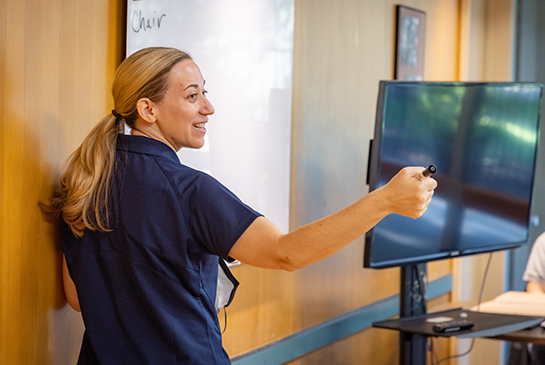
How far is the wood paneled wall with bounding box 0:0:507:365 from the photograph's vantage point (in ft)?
4.22

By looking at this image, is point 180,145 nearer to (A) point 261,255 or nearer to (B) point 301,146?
(A) point 261,255

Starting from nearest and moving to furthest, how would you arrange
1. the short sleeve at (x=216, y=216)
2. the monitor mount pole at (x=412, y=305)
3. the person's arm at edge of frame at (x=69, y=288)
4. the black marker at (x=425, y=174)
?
the black marker at (x=425, y=174)
the short sleeve at (x=216, y=216)
the person's arm at edge of frame at (x=69, y=288)
the monitor mount pole at (x=412, y=305)

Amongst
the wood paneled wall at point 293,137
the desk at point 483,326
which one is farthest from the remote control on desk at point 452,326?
the wood paneled wall at point 293,137

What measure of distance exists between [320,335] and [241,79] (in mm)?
1076

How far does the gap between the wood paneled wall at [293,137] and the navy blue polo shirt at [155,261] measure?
0.15 m

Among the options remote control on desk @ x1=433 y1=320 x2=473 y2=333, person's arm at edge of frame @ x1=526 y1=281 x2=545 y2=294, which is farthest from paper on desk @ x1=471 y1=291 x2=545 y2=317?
remote control on desk @ x1=433 y1=320 x2=473 y2=333

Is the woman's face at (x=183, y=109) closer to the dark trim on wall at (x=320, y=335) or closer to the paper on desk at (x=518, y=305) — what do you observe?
the dark trim on wall at (x=320, y=335)

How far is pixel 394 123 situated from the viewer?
207 centimetres

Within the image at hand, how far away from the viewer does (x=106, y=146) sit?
4.16 ft

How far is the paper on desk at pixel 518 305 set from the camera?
7.85ft

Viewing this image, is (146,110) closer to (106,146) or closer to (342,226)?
(106,146)

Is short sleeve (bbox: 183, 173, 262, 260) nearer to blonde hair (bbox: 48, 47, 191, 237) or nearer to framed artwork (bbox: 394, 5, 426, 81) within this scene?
blonde hair (bbox: 48, 47, 191, 237)

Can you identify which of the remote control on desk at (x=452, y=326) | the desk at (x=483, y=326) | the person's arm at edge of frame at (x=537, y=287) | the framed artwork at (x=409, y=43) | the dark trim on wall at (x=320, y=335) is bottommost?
the dark trim on wall at (x=320, y=335)

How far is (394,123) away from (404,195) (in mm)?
1042
